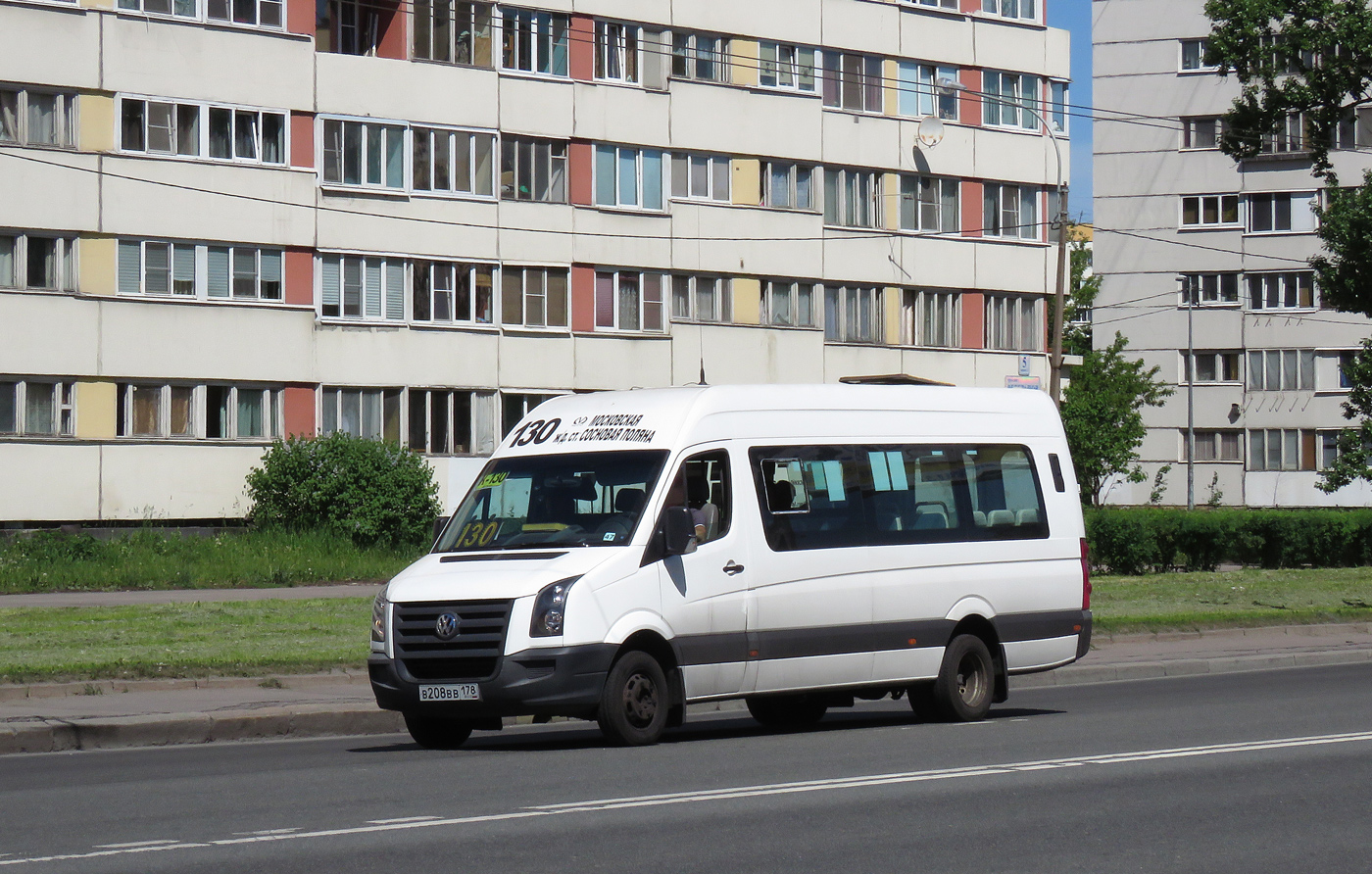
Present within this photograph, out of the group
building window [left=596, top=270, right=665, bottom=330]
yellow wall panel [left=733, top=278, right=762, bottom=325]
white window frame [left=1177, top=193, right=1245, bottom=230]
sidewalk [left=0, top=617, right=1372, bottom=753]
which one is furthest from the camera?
white window frame [left=1177, top=193, right=1245, bottom=230]

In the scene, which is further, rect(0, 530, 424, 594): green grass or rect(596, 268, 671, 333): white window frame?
rect(596, 268, 671, 333): white window frame

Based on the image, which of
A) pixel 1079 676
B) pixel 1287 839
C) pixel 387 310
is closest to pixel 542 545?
pixel 1287 839

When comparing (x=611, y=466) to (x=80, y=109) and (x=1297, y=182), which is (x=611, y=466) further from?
(x=1297, y=182)

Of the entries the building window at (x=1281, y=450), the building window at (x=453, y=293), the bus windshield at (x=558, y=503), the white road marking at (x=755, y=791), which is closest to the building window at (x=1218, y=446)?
the building window at (x=1281, y=450)

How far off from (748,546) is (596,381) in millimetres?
32861

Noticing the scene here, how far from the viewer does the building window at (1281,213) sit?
77.2 m

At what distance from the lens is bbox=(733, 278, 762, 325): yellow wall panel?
48.8 meters

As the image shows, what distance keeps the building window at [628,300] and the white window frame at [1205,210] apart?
38448mm

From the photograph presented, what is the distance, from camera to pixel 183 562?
3538cm

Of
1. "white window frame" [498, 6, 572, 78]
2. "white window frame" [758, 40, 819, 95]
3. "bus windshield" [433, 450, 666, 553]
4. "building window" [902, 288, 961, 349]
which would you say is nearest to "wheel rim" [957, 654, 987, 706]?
"bus windshield" [433, 450, 666, 553]

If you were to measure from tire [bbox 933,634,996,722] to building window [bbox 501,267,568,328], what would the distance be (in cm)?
3108

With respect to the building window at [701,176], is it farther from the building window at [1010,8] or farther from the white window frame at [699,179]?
the building window at [1010,8]

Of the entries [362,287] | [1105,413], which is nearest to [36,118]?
[362,287]

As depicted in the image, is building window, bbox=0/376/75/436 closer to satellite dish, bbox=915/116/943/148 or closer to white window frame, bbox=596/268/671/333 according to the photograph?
white window frame, bbox=596/268/671/333
